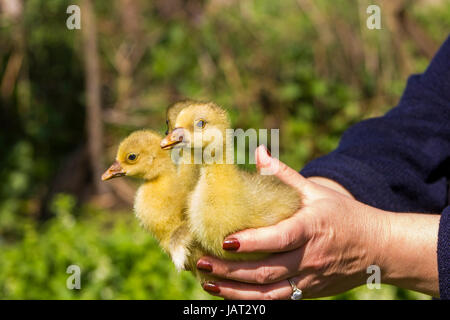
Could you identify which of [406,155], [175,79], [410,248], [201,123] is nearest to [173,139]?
[201,123]

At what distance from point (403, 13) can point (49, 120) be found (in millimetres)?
2857

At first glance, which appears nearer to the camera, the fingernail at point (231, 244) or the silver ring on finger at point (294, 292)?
the fingernail at point (231, 244)

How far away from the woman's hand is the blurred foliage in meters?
2.54

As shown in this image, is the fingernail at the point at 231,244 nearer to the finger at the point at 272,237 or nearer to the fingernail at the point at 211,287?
the finger at the point at 272,237

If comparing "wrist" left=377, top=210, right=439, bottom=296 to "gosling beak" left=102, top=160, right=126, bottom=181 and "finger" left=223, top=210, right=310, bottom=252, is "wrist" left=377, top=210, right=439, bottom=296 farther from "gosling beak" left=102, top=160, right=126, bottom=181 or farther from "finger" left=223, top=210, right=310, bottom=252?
"gosling beak" left=102, top=160, right=126, bottom=181

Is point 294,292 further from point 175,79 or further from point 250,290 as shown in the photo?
point 175,79

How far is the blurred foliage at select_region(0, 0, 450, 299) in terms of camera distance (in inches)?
164

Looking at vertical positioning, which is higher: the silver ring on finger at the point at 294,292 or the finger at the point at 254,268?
the finger at the point at 254,268

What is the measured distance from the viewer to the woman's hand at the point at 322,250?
51.2 inches

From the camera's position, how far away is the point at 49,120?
14.6 feet

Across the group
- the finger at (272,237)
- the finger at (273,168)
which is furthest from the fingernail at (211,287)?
the finger at (273,168)

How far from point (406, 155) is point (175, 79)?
287 centimetres

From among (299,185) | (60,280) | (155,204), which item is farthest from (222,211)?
(60,280)

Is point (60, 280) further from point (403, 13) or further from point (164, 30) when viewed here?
point (403, 13)
